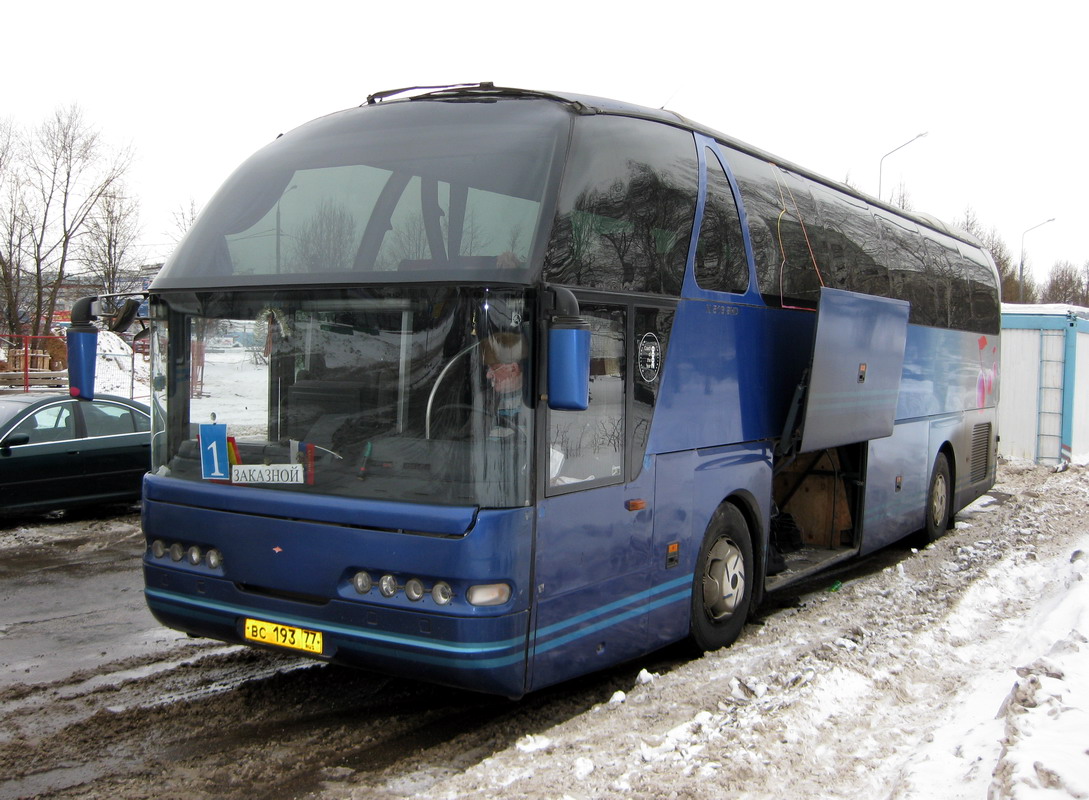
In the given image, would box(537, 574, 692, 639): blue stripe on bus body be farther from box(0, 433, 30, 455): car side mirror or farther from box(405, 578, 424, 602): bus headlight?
box(0, 433, 30, 455): car side mirror

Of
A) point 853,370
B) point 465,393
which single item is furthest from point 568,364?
point 853,370

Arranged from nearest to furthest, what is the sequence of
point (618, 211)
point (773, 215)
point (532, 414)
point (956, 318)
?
point (532, 414) → point (618, 211) → point (773, 215) → point (956, 318)

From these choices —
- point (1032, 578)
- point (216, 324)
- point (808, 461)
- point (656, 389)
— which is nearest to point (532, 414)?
point (656, 389)

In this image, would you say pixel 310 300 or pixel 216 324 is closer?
pixel 310 300

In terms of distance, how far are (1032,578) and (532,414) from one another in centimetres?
626

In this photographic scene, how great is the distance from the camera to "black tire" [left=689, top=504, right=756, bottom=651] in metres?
6.85

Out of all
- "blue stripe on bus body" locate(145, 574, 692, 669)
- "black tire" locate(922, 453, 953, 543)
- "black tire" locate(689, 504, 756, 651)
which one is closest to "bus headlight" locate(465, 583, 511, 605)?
"blue stripe on bus body" locate(145, 574, 692, 669)

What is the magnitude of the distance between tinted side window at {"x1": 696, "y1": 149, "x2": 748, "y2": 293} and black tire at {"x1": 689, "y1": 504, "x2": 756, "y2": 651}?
5.20 ft

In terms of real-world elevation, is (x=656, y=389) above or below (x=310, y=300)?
below

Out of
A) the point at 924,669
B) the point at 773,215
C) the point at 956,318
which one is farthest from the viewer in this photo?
the point at 956,318

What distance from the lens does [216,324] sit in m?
5.77

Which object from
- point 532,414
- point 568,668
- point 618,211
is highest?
point 618,211

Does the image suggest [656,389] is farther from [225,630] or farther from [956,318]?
[956,318]

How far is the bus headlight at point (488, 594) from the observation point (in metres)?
4.95
